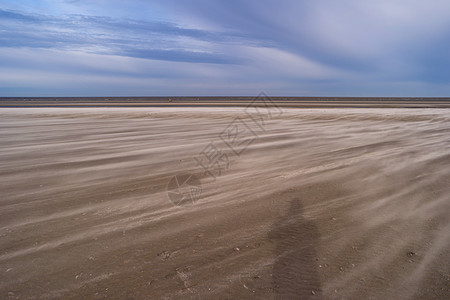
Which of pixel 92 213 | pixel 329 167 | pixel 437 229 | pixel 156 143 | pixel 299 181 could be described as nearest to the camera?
pixel 437 229

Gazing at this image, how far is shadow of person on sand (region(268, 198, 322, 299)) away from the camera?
2143 millimetres

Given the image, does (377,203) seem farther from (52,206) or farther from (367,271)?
(52,206)

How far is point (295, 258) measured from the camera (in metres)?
2.53

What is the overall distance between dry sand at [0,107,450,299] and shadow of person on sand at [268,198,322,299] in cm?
1

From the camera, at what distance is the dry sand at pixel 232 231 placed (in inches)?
86.7

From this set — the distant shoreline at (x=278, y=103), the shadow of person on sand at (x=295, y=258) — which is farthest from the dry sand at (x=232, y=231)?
the distant shoreline at (x=278, y=103)

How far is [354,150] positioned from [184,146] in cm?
470

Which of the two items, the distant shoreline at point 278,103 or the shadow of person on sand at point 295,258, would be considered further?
the distant shoreline at point 278,103

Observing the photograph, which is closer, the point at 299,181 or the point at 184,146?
the point at 299,181

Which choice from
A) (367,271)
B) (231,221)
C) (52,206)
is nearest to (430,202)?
(367,271)

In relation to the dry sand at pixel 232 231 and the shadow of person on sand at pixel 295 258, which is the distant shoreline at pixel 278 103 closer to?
the dry sand at pixel 232 231

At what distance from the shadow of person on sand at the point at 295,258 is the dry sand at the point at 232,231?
0.4 inches

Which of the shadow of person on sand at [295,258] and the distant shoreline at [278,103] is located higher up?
the distant shoreline at [278,103]

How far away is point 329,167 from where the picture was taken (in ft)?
18.0
